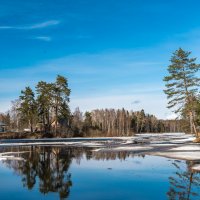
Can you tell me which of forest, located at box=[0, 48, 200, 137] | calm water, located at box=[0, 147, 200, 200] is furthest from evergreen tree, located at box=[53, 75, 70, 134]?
calm water, located at box=[0, 147, 200, 200]

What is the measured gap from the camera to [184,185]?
11.6 metres

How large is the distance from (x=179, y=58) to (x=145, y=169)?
35172mm

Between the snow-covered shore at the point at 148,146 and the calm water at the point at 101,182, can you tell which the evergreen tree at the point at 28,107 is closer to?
the snow-covered shore at the point at 148,146

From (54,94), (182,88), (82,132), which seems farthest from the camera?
(82,132)

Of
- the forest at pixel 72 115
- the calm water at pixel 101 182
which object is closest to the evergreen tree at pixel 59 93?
the forest at pixel 72 115

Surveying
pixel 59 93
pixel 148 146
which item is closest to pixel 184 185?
pixel 148 146

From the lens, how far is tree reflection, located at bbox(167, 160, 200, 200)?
10.1 meters

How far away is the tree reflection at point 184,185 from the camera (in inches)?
397

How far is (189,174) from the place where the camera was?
1392cm

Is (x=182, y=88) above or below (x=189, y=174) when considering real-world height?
above

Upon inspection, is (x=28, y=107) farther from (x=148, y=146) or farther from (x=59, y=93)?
(x=148, y=146)

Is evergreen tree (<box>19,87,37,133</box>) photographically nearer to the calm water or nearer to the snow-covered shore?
the snow-covered shore

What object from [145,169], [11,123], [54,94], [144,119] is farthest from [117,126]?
[145,169]

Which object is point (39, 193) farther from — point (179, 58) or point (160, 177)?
point (179, 58)
